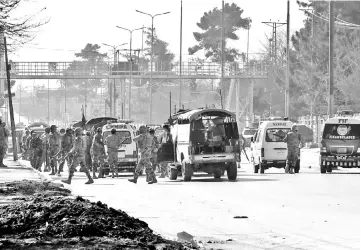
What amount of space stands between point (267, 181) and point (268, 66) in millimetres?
74846

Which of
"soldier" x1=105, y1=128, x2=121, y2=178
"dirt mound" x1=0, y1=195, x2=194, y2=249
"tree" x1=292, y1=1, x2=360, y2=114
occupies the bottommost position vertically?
"soldier" x1=105, y1=128, x2=121, y2=178

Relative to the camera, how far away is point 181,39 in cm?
8138

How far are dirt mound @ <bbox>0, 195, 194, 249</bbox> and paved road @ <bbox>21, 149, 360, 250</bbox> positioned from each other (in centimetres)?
97

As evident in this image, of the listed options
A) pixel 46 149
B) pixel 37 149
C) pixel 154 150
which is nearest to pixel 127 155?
pixel 46 149

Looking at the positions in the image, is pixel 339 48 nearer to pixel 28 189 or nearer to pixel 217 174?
pixel 217 174

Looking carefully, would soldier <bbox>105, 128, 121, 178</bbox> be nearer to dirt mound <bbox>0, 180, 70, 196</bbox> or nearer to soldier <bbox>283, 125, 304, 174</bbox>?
soldier <bbox>283, 125, 304, 174</bbox>

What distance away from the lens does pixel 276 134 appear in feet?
128

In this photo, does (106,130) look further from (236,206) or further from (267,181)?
(236,206)

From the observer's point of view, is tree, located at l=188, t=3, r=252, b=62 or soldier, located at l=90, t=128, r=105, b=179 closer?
soldier, located at l=90, t=128, r=105, b=179

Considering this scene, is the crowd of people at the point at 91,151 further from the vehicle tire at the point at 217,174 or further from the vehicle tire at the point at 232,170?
the vehicle tire at the point at 232,170

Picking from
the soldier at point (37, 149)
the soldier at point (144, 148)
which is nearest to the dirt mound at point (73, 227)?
the soldier at point (144, 148)

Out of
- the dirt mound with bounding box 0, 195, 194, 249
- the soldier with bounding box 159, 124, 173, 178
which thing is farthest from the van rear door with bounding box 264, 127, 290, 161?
the dirt mound with bounding box 0, 195, 194, 249

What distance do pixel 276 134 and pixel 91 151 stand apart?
6.67 meters

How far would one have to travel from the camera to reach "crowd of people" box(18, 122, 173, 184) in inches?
1233
